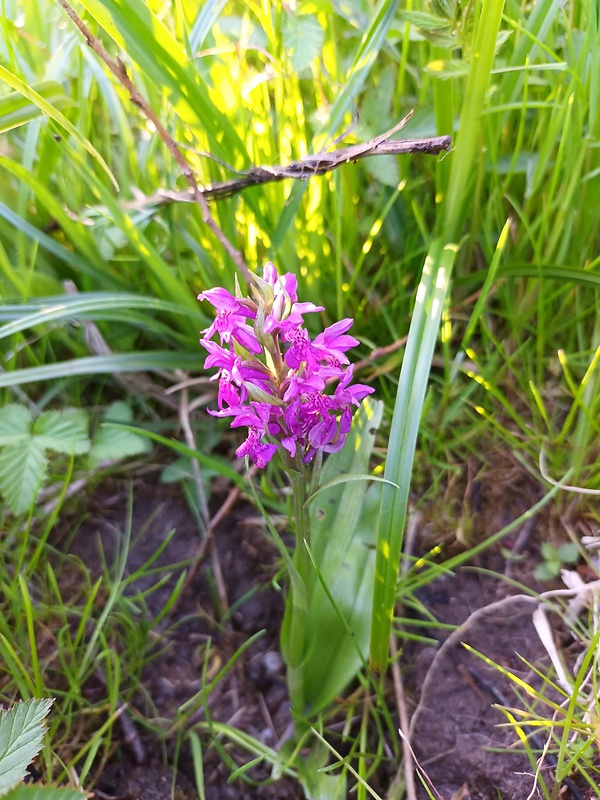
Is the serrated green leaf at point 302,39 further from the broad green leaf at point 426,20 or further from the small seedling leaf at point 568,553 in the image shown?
the small seedling leaf at point 568,553

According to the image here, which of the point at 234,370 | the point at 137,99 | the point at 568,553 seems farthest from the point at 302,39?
the point at 568,553

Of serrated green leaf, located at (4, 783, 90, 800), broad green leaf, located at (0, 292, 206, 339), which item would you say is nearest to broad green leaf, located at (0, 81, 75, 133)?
broad green leaf, located at (0, 292, 206, 339)

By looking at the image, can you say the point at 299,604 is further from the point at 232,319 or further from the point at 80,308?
the point at 80,308

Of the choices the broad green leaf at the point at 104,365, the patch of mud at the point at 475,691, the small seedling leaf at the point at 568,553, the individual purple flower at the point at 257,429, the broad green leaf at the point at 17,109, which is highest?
the broad green leaf at the point at 17,109

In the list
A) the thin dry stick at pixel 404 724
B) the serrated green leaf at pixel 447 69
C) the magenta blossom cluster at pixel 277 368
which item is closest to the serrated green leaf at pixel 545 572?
the thin dry stick at pixel 404 724

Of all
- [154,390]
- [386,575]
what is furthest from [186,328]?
[386,575]

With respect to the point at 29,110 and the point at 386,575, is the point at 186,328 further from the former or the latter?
the point at 386,575
